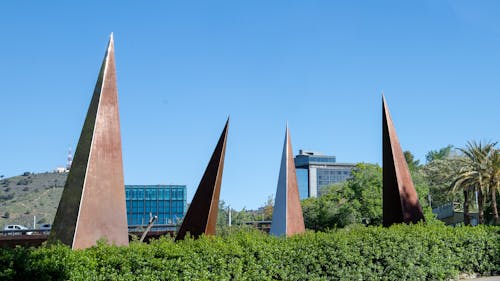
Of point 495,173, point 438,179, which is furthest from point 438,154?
point 495,173

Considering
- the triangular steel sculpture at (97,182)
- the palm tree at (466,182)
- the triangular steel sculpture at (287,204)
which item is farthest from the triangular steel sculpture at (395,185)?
the palm tree at (466,182)

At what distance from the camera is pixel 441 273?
52.0 ft

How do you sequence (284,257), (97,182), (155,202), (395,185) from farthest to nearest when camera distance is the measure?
(155,202) → (395,185) → (97,182) → (284,257)

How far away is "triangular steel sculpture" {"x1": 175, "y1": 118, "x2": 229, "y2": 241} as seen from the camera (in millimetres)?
17016

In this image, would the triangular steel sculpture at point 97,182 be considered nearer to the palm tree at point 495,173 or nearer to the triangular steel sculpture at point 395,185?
the triangular steel sculpture at point 395,185

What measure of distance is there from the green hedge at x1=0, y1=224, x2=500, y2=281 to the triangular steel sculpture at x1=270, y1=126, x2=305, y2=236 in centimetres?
561

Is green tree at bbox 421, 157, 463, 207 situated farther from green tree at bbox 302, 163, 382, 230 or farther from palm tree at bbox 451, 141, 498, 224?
palm tree at bbox 451, 141, 498, 224

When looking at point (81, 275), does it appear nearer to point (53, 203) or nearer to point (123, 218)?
point (123, 218)

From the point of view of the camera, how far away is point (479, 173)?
31.1 meters

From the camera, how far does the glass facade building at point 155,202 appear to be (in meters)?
54.4

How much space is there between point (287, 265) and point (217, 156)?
630 centimetres

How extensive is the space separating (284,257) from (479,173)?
21921 mm

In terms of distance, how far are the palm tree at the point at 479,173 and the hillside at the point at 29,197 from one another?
2041 inches

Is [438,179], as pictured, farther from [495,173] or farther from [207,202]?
[207,202]
